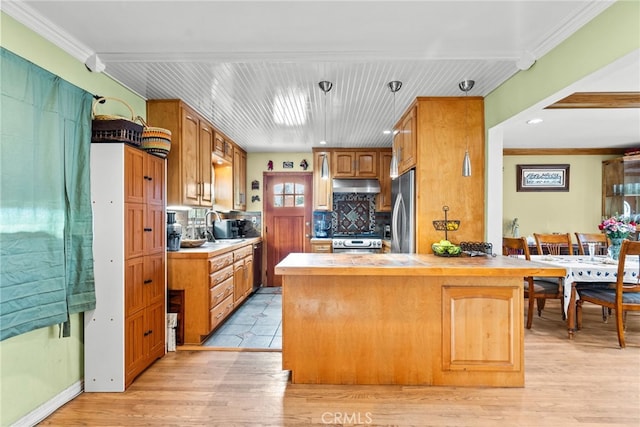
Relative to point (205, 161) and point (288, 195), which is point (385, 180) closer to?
point (288, 195)

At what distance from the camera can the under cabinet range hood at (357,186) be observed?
207 inches

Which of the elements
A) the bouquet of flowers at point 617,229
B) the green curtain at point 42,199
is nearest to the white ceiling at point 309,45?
the green curtain at point 42,199

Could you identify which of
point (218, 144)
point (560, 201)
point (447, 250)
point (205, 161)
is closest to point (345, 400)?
point (447, 250)

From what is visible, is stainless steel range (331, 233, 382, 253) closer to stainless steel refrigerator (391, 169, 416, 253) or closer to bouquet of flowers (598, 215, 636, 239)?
stainless steel refrigerator (391, 169, 416, 253)

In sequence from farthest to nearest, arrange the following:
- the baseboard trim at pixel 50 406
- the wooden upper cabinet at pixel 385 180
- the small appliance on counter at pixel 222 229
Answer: the wooden upper cabinet at pixel 385 180, the small appliance on counter at pixel 222 229, the baseboard trim at pixel 50 406

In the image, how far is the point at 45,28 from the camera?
1962mm

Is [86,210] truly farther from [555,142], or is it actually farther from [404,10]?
[555,142]

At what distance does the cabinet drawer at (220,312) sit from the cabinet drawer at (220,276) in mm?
238

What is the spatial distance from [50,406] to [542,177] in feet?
21.9

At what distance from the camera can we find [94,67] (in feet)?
7.73

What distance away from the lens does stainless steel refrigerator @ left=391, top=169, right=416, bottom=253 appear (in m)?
3.27

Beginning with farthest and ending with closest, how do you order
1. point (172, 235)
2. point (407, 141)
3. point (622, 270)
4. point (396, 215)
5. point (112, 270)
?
point (396, 215) < point (407, 141) < point (172, 235) < point (622, 270) < point (112, 270)

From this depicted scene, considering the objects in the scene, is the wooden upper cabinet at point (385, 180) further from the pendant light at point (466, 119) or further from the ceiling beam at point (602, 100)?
the ceiling beam at point (602, 100)

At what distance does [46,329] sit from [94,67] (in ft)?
5.81
